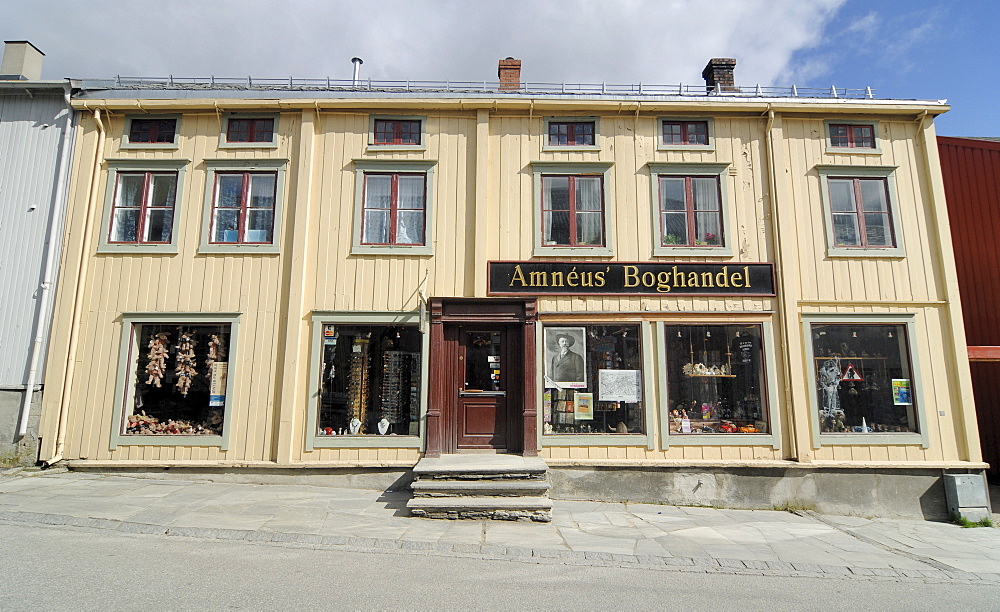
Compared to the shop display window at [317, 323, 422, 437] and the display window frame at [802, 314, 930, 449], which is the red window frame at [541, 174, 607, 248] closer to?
the shop display window at [317, 323, 422, 437]

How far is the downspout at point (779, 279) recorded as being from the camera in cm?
952

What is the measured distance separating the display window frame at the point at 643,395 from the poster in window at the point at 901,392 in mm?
4228

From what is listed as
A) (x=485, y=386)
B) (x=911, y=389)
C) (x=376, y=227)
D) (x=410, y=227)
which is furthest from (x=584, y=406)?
(x=911, y=389)

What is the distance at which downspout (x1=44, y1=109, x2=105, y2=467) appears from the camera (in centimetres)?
917

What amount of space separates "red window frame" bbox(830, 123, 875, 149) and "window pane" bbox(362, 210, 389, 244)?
8.47 metres

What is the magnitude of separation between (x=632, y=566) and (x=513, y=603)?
181 cm

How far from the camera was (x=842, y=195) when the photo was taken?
10.2 metres

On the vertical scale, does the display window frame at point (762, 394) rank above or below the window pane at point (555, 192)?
below

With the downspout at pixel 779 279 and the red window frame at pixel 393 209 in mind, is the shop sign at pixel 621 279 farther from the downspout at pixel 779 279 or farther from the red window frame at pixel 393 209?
the red window frame at pixel 393 209

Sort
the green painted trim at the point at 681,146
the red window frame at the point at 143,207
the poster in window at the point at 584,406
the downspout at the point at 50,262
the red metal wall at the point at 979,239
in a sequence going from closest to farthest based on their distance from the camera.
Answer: the downspout at the point at 50,262 < the poster in window at the point at 584,406 < the red window frame at the point at 143,207 < the green painted trim at the point at 681,146 < the red metal wall at the point at 979,239

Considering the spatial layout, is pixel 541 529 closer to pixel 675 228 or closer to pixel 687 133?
pixel 675 228

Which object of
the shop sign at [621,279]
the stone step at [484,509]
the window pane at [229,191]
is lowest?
the stone step at [484,509]

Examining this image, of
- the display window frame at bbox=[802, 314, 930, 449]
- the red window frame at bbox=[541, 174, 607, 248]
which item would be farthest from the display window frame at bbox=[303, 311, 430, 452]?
the display window frame at bbox=[802, 314, 930, 449]

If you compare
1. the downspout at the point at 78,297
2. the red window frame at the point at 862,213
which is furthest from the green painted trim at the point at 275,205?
the red window frame at the point at 862,213
